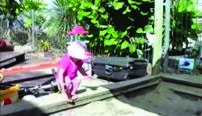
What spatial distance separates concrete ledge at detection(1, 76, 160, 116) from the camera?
173 inches

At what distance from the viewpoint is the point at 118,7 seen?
8.26 meters

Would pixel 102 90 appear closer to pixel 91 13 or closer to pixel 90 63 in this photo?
pixel 90 63

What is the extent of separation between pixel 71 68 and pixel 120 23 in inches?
160

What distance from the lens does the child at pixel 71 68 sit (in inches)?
185

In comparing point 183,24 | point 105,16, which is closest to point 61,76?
point 105,16

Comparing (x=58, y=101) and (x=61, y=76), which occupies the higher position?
(x=61, y=76)

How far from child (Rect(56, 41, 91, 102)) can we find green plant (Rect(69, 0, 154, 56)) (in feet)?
12.0

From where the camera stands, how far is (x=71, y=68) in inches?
188

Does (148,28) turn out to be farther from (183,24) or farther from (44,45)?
(44,45)

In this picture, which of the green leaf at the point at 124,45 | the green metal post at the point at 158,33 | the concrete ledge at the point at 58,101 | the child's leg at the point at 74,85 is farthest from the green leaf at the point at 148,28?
the child's leg at the point at 74,85

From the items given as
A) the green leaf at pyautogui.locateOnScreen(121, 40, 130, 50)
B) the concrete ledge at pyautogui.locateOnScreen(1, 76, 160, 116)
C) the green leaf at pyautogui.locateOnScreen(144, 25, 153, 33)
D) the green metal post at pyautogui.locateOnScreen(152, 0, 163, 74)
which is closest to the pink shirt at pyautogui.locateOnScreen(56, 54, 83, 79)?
the concrete ledge at pyautogui.locateOnScreen(1, 76, 160, 116)

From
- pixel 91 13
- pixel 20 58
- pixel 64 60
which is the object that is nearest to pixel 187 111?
pixel 64 60

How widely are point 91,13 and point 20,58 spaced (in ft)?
7.60

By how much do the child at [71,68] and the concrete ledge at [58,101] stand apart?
0.53 ft
